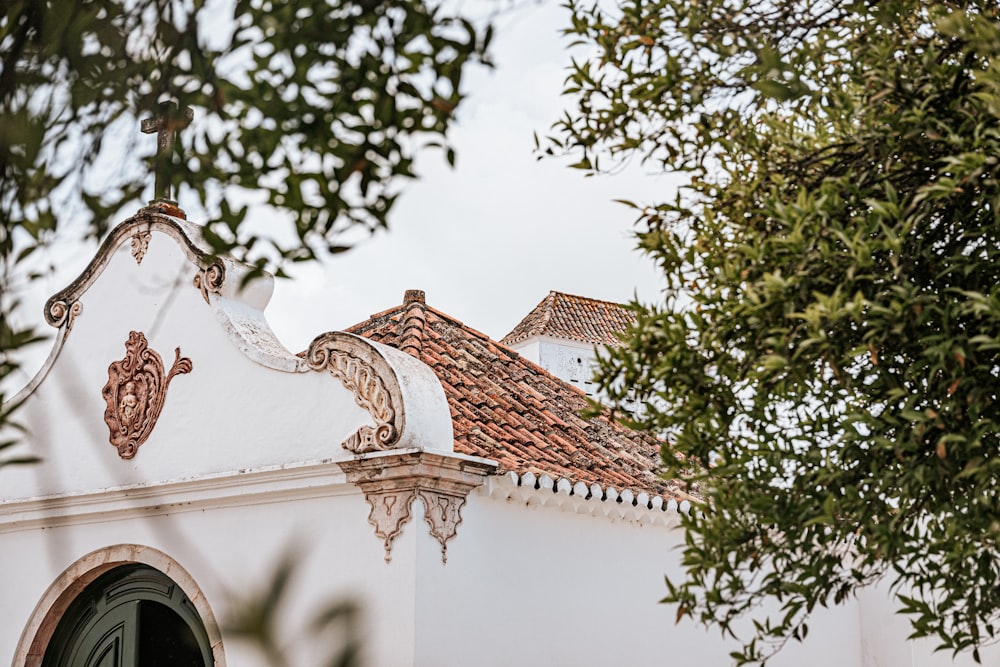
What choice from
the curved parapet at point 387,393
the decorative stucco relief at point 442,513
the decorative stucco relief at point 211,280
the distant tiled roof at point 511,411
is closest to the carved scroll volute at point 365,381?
the curved parapet at point 387,393

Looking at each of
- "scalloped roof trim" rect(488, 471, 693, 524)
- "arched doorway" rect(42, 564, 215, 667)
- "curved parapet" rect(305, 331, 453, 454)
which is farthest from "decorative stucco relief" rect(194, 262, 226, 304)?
"scalloped roof trim" rect(488, 471, 693, 524)

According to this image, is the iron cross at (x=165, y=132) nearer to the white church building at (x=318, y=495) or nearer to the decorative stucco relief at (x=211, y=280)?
the white church building at (x=318, y=495)

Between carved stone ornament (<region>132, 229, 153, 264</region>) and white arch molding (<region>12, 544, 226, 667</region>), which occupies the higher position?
carved stone ornament (<region>132, 229, 153, 264</region>)

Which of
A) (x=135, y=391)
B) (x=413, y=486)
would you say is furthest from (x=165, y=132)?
(x=135, y=391)

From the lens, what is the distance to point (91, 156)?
196 cm

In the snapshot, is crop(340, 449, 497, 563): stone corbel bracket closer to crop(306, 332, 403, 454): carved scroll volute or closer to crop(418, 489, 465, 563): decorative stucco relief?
crop(418, 489, 465, 563): decorative stucco relief

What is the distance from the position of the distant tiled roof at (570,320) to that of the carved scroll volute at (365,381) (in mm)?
12471

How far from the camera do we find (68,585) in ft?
28.5

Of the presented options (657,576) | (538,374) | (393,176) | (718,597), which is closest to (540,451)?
(657,576)

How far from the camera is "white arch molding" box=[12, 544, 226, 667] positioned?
8.29 m

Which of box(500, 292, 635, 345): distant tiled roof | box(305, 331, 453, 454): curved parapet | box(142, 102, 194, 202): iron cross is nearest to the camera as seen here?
box(142, 102, 194, 202): iron cross

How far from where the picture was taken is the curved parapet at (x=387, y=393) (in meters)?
7.29

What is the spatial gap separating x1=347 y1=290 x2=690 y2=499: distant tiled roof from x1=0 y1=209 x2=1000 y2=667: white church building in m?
0.03

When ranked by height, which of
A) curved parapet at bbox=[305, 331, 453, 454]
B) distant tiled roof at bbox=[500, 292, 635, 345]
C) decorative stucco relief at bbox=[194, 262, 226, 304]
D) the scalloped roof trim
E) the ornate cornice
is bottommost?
the scalloped roof trim
